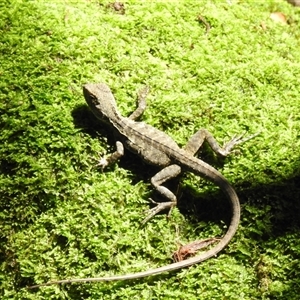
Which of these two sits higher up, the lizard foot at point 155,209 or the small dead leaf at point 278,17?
the small dead leaf at point 278,17

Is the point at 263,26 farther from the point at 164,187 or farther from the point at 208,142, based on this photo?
the point at 164,187

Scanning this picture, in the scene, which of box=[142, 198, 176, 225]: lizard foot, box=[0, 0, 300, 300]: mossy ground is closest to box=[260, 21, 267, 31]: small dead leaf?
box=[0, 0, 300, 300]: mossy ground

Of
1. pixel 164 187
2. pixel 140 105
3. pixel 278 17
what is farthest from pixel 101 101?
pixel 278 17

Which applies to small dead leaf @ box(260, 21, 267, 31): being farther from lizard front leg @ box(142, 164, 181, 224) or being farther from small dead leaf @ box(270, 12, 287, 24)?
lizard front leg @ box(142, 164, 181, 224)

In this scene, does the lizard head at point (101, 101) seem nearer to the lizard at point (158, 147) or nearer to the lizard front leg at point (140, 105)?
the lizard at point (158, 147)

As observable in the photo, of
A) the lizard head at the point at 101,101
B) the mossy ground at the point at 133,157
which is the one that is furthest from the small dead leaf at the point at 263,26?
the lizard head at the point at 101,101

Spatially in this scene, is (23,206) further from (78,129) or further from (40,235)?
(78,129)
